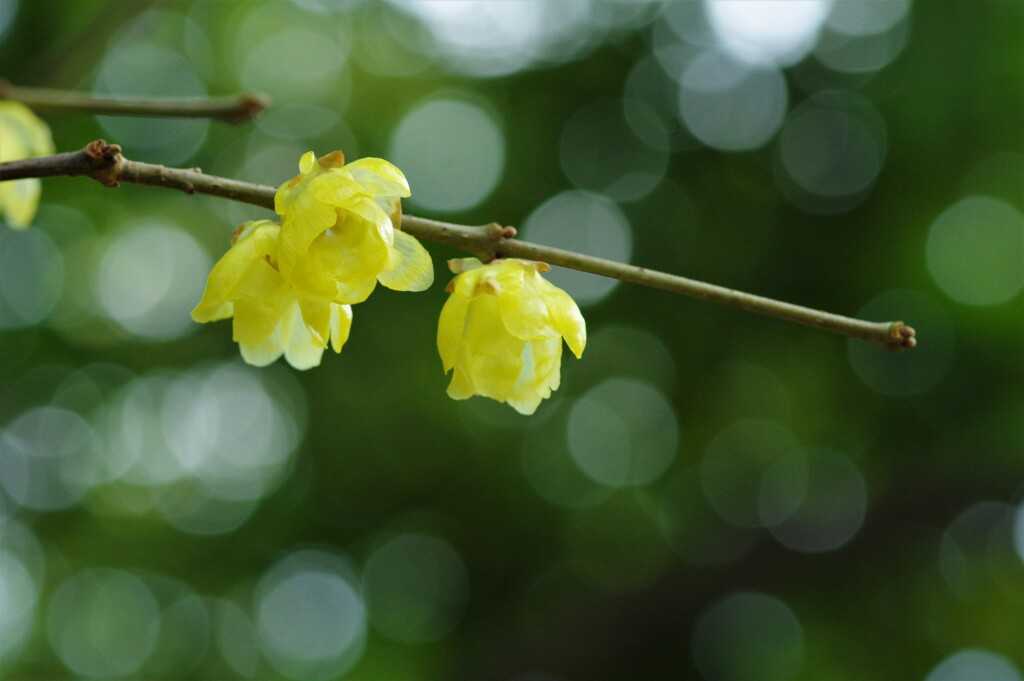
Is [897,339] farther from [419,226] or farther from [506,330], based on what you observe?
[419,226]

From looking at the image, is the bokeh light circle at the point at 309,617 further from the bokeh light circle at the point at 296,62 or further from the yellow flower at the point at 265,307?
the yellow flower at the point at 265,307

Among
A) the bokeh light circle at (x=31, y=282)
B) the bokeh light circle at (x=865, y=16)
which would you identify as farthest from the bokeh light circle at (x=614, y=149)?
the bokeh light circle at (x=31, y=282)

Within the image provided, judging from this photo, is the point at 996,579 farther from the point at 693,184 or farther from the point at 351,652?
the point at 351,652

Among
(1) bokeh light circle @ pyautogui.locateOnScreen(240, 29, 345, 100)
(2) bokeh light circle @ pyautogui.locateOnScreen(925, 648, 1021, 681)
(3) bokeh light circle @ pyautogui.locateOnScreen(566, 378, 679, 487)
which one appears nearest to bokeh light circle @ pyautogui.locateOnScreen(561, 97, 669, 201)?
(3) bokeh light circle @ pyautogui.locateOnScreen(566, 378, 679, 487)

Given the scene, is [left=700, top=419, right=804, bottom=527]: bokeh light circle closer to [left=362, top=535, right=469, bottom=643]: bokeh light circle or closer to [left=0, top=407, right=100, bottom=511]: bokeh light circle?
[left=362, top=535, right=469, bottom=643]: bokeh light circle

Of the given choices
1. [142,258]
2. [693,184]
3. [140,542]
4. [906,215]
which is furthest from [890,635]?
[142,258]
